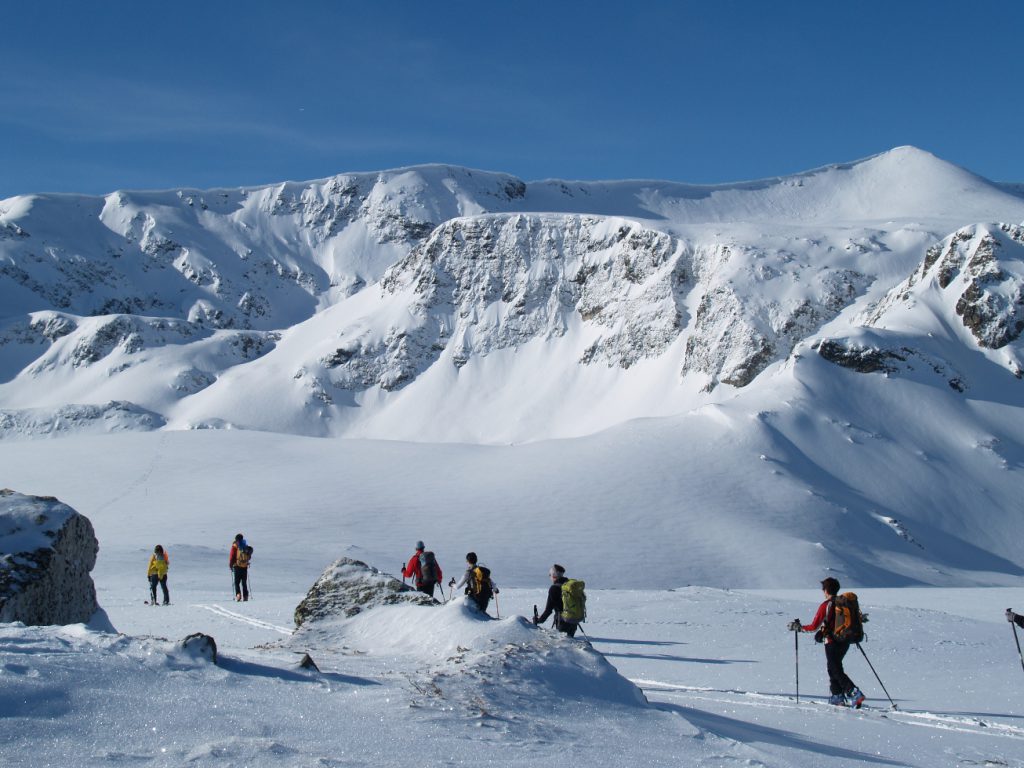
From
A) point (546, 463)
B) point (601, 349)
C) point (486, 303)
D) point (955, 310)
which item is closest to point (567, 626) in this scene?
point (546, 463)

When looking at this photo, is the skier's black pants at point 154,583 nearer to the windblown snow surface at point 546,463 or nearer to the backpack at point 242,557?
the windblown snow surface at point 546,463

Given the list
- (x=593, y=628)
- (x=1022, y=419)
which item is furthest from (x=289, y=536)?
(x=1022, y=419)

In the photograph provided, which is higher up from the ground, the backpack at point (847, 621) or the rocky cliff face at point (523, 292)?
the rocky cliff face at point (523, 292)

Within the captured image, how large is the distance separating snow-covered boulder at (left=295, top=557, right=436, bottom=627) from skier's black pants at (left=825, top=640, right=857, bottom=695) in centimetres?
414

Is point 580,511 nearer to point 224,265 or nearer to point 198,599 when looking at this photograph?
point 198,599

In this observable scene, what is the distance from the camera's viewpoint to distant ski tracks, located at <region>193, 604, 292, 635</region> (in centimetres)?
1389

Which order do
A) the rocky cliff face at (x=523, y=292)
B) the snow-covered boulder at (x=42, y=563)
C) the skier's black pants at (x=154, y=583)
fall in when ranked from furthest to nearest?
the rocky cliff face at (x=523, y=292) < the skier's black pants at (x=154, y=583) < the snow-covered boulder at (x=42, y=563)

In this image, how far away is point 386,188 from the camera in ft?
535

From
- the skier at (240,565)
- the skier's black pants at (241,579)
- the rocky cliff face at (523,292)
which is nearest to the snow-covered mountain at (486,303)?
the rocky cliff face at (523,292)

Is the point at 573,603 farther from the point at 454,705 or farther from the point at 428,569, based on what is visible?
the point at 454,705

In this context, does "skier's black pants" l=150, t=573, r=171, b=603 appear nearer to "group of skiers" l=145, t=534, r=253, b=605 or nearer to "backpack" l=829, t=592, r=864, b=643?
"group of skiers" l=145, t=534, r=253, b=605

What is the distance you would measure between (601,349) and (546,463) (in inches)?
1817

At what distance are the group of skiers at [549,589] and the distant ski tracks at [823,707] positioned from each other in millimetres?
1536

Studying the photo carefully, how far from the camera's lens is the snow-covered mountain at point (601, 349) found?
39500 mm
